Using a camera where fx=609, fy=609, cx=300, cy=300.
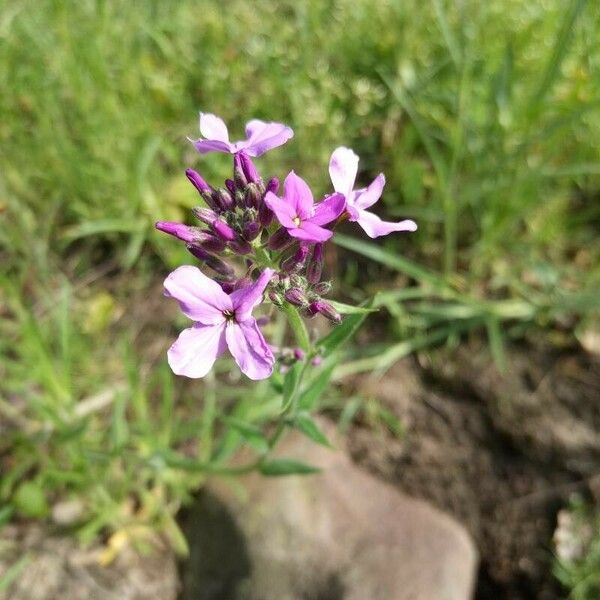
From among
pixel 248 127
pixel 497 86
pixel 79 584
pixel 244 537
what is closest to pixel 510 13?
pixel 497 86

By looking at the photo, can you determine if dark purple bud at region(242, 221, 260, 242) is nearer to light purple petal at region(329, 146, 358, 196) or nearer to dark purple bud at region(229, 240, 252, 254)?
dark purple bud at region(229, 240, 252, 254)

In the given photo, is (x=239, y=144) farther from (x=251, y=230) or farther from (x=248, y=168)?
(x=251, y=230)

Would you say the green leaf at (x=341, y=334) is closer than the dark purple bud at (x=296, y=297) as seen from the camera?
No

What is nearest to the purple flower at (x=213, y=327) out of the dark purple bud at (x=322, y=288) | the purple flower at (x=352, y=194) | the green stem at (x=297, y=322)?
the green stem at (x=297, y=322)

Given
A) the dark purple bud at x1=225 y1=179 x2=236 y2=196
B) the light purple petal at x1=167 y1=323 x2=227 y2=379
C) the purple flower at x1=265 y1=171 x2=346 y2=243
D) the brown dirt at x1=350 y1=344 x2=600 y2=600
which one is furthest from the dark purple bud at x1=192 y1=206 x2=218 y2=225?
the brown dirt at x1=350 y1=344 x2=600 y2=600

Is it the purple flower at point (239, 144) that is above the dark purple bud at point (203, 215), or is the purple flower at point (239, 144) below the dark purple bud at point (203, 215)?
above

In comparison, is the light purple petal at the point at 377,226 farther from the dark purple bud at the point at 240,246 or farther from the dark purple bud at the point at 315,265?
the dark purple bud at the point at 240,246

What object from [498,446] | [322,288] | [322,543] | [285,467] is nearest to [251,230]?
[322,288]
